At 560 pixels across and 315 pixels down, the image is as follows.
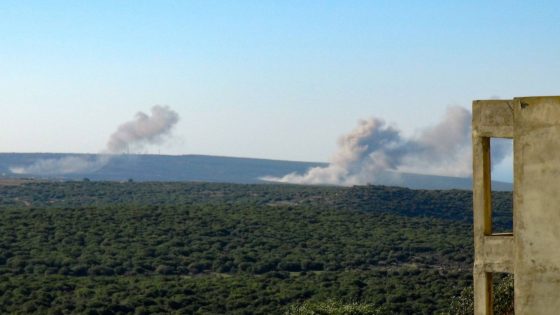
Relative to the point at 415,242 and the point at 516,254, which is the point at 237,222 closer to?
the point at 415,242

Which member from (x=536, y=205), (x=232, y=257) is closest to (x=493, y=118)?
(x=536, y=205)

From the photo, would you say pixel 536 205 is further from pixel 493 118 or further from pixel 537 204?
pixel 493 118

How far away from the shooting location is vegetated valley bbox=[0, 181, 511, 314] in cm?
5294

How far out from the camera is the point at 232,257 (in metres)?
71.9

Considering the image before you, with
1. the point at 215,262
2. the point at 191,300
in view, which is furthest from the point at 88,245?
the point at 191,300

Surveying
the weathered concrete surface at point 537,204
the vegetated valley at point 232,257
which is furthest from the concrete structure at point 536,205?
the vegetated valley at point 232,257

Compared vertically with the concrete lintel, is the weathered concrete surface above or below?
below

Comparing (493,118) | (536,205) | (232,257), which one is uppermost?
(493,118)

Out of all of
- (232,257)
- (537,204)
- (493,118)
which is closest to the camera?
(537,204)

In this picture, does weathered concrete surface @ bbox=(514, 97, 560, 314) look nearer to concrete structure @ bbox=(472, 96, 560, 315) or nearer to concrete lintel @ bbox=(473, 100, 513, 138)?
concrete structure @ bbox=(472, 96, 560, 315)

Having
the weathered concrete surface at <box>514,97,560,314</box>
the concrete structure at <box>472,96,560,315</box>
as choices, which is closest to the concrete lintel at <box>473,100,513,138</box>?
the concrete structure at <box>472,96,560,315</box>

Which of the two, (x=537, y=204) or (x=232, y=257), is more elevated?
(x=537, y=204)

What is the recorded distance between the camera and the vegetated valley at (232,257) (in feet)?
174

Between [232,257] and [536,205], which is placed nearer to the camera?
[536,205]
